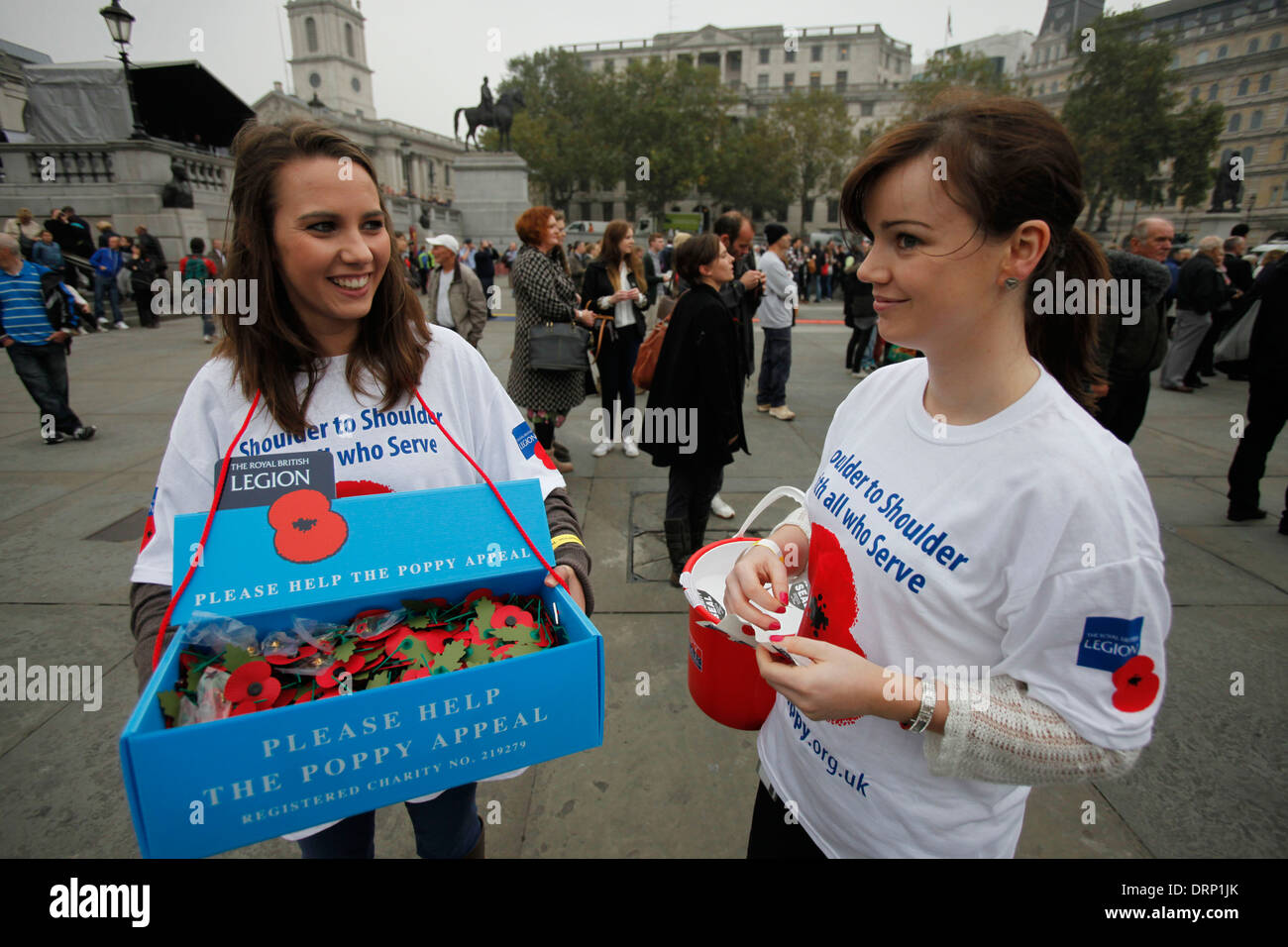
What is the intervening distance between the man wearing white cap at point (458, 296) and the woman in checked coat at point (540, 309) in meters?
1.33

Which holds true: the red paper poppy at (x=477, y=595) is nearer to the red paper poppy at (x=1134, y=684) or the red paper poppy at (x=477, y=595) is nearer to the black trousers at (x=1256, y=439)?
the red paper poppy at (x=1134, y=684)

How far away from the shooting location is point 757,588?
130 centimetres

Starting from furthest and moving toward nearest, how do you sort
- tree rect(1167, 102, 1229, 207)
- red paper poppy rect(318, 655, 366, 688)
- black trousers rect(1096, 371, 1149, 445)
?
tree rect(1167, 102, 1229, 207)
black trousers rect(1096, 371, 1149, 445)
red paper poppy rect(318, 655, 366, 688)

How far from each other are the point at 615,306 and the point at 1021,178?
501 centimetres

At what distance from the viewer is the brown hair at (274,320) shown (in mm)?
1415

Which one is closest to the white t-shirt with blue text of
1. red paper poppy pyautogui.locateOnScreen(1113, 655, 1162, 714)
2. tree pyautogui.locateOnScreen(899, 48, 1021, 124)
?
red paper poppy pyautogui.locateOnScreen(1113, 655, 1162, 714)

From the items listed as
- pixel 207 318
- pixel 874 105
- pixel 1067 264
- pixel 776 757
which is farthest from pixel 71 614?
pixel 874 105

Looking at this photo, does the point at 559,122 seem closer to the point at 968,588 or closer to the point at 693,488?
the point at 693,488

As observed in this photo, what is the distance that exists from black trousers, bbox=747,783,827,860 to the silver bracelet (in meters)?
0.46

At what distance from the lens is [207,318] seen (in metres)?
12.4

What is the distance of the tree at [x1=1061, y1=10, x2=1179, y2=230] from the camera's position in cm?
3725

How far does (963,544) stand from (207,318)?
14710 mm

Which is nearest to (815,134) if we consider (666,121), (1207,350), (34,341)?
(666,121)

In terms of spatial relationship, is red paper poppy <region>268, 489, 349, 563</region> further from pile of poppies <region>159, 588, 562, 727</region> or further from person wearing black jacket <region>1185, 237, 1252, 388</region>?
person wearing black jacket <region>1185, 237, 1252, 388</region>
